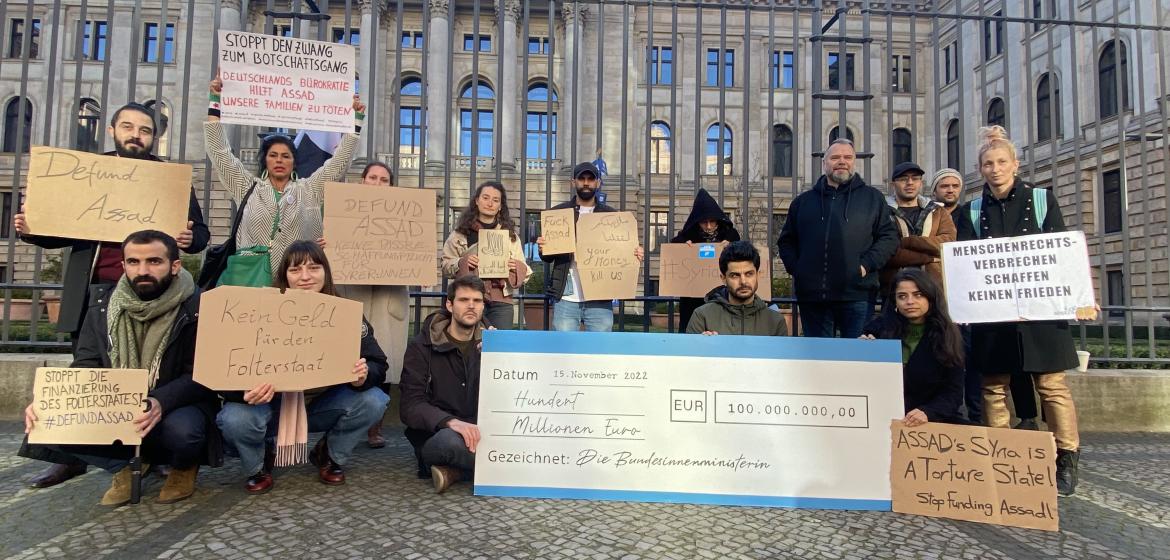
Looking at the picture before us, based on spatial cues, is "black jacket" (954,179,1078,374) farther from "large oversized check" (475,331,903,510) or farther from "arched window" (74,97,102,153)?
"arched window" (74,97,102,153)

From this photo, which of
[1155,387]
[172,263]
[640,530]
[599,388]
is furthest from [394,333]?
[1155,387]

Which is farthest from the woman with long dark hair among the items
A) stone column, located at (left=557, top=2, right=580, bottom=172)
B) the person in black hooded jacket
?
stone column, located at (left=557, top=2, right=580, bottom=172)

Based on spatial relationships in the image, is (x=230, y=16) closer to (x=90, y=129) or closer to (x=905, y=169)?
(x=90, y=129)

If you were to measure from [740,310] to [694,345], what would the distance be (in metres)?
0.68

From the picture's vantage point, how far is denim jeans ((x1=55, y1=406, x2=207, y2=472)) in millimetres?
3230

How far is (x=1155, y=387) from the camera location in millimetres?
5551

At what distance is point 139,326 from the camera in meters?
3.37

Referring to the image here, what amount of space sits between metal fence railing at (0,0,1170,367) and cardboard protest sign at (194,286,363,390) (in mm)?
2153

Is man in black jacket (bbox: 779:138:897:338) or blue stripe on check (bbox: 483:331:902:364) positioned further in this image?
man in black jacket (bbox: 779:138:897:338)

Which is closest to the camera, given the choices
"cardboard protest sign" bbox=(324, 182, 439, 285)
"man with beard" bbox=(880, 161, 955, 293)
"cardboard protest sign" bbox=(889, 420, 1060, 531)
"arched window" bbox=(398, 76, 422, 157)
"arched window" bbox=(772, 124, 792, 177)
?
"cardboard protest sign" bbox=(889, 420, 1060, 531)

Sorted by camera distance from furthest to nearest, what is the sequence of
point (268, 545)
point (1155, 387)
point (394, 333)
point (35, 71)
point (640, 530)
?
point (35, 71)
point (1155, 387)
point (394, 333)
point (640, 530)
point (268, 545)

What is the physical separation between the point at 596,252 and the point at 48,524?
360 centimetres

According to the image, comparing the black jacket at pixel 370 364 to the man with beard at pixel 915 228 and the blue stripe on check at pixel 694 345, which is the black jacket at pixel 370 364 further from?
the man with beard at pixel 915 228

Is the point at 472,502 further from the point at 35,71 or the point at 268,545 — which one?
the point at 35,71
